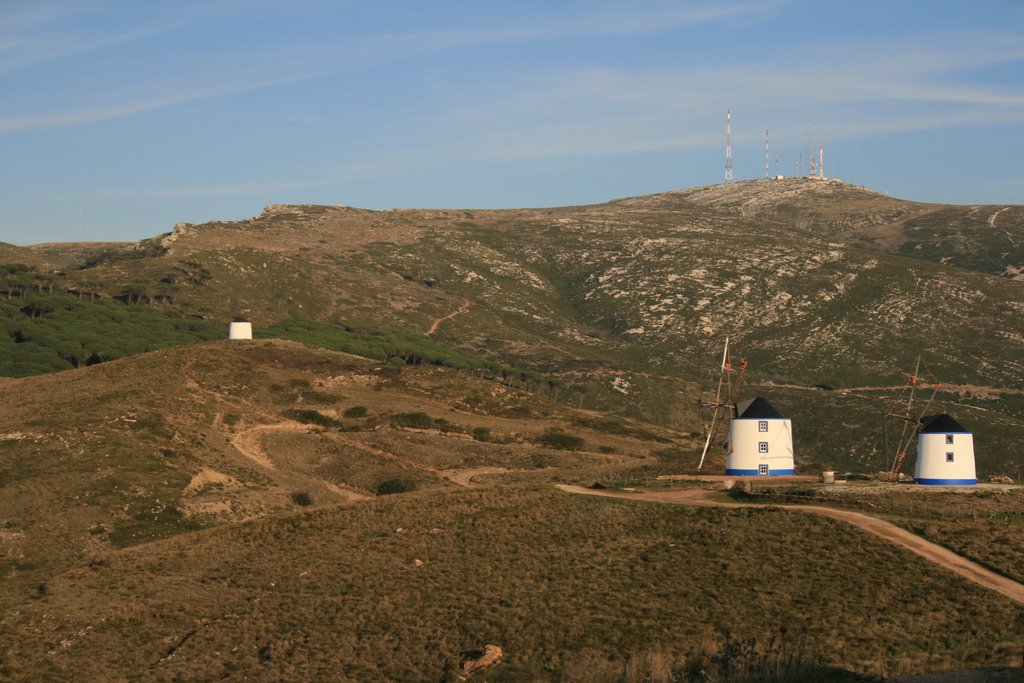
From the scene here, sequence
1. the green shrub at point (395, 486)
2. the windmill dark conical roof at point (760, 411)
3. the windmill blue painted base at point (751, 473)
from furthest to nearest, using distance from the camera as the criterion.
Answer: the green shrub at point (395, 486) < the windmill dark conical roof at point (760, 411) < the windmill blue painted base at point (751, 473)

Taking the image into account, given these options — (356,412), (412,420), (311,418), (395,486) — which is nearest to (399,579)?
(395,486)

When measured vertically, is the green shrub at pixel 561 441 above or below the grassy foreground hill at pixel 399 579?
above

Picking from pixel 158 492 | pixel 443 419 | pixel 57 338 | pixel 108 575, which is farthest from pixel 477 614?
pixel 57 338

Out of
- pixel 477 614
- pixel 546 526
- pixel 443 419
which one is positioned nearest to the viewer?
pixel 477 614

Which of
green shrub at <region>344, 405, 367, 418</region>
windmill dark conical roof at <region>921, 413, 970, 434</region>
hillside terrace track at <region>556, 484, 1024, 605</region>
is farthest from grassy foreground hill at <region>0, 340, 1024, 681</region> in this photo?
windmill dark conical roof at <region>921, 413, 970, 434</region>

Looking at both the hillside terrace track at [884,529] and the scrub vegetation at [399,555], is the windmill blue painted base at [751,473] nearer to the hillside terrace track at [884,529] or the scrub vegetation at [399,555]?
the scrub vegetation at [399,555]

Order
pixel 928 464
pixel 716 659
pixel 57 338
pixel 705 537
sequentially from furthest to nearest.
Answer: pixel 57 338
pixel 928 464
pixel 705 537
pixel 716 659

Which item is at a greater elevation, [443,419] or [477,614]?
[443,419]

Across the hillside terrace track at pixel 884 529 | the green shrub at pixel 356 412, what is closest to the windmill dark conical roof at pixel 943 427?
the hillside terrace track at pixel 884 529

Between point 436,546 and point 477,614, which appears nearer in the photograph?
point 477,614

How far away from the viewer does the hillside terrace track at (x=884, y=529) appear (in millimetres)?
50969

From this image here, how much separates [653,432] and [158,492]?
67325mm

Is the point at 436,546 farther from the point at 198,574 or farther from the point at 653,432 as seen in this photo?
the point at 653,432

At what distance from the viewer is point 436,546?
6281 cm
